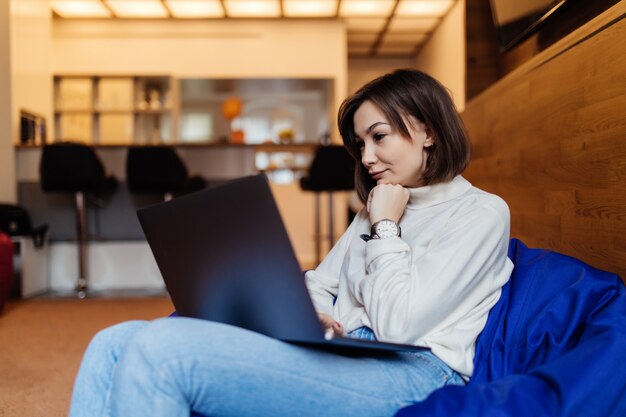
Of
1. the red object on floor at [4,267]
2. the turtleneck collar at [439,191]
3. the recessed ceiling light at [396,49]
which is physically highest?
the recessed ceiling light at [396,49]

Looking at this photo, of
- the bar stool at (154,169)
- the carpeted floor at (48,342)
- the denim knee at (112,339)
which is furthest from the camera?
the bar stool at (154,169)

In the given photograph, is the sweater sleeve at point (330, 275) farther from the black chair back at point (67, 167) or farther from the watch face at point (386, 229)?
the black chair back at point (67, 167)

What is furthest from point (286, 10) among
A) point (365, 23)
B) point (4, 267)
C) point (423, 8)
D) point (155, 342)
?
point (155, 342)

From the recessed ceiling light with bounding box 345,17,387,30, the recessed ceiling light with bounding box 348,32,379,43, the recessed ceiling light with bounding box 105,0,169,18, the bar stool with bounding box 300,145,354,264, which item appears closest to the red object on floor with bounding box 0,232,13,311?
the bar stool with bounding box 300,145,354,264

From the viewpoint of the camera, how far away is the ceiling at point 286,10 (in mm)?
6477

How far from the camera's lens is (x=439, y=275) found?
39.0 inches

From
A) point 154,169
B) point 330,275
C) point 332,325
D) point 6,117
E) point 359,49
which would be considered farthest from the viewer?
point 359,49

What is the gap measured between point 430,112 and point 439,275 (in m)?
0.37

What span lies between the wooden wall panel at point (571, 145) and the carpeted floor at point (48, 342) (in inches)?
66.8

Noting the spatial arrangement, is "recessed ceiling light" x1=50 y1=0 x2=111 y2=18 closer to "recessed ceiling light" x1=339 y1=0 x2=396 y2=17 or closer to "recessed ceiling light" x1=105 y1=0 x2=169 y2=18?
"recessed ceiling light" x1=105 y1=0 x2=169 y2=18

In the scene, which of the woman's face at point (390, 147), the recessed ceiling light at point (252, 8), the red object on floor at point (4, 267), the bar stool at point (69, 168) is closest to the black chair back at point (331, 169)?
the bar stool at point (69, 168)

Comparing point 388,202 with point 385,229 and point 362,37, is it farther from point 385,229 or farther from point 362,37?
point 362,37

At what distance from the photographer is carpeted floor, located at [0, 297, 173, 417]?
75.6 inches

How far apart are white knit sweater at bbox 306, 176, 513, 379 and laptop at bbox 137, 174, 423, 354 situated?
10 cm
